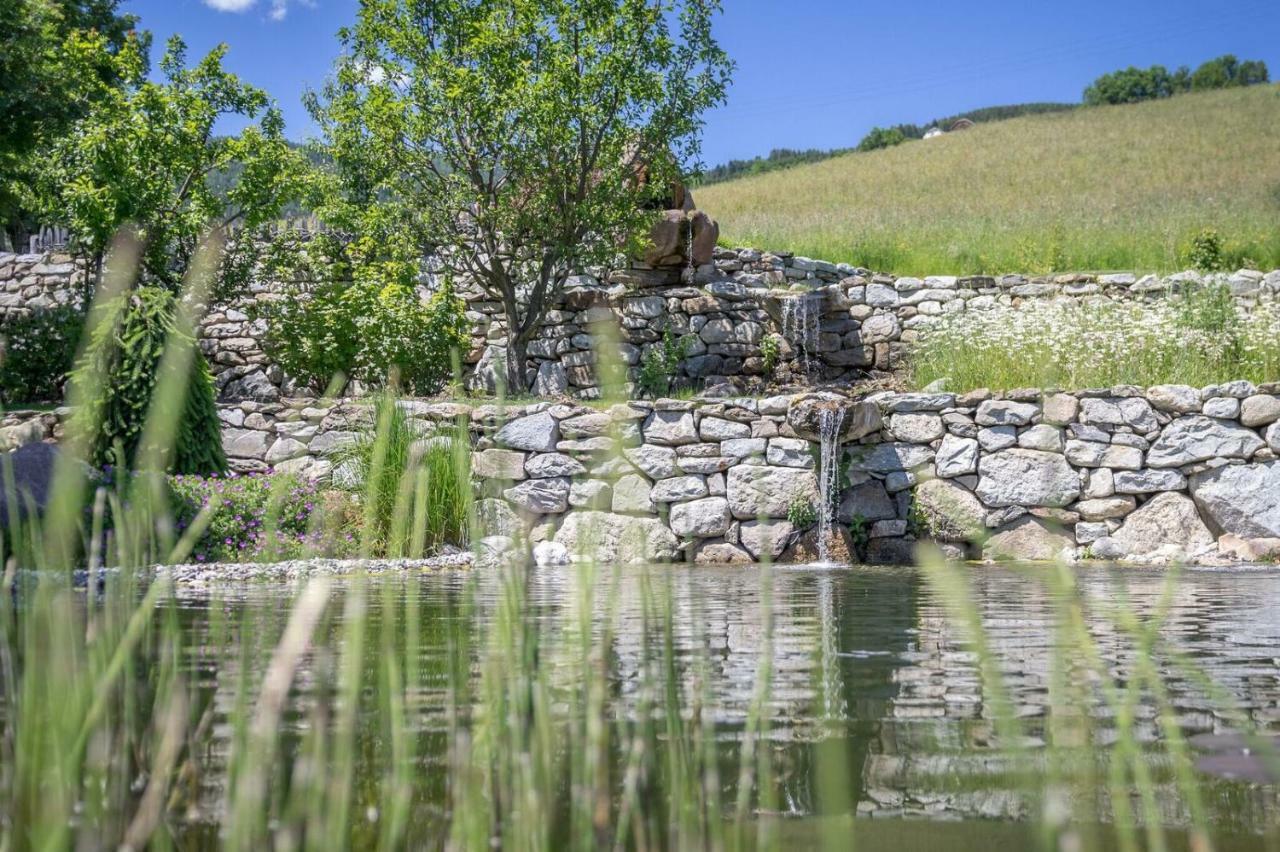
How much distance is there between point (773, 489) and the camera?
8.88 metres

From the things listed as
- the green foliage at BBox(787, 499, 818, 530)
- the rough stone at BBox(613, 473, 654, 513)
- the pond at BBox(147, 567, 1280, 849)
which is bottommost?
the pond at BBox(147, 567, 1280, 849)

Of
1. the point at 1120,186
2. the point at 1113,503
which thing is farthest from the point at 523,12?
the point at 1120,186

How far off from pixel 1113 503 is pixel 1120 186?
17.9 m

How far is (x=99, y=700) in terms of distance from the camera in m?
1.04

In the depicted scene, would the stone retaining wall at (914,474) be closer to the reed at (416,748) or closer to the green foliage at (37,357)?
the green foliage at (37,357)

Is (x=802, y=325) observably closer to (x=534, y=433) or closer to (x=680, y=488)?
(x=680, y=488)

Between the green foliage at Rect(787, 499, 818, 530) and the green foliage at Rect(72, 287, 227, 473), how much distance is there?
4.62 m

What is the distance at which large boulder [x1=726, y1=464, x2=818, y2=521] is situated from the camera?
8836 millimetres

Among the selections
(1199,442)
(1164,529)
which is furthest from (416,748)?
(1199,442)

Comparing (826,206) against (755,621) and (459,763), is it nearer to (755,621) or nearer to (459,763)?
(755,621)

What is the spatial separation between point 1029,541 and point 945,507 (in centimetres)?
79

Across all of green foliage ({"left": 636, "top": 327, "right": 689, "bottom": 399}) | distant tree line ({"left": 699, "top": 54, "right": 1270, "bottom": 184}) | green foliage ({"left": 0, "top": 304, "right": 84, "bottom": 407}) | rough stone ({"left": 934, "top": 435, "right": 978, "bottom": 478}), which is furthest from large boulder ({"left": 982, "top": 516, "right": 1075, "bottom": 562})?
distant tree line ({"left": 699, "top": 54, "right": 1270, "bottom": 184})

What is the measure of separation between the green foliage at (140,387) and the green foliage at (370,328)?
2078 mm

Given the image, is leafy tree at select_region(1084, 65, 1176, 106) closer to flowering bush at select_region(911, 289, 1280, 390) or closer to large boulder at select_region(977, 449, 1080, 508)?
flowering bush at select_region(911, 289, 1280, 390)
